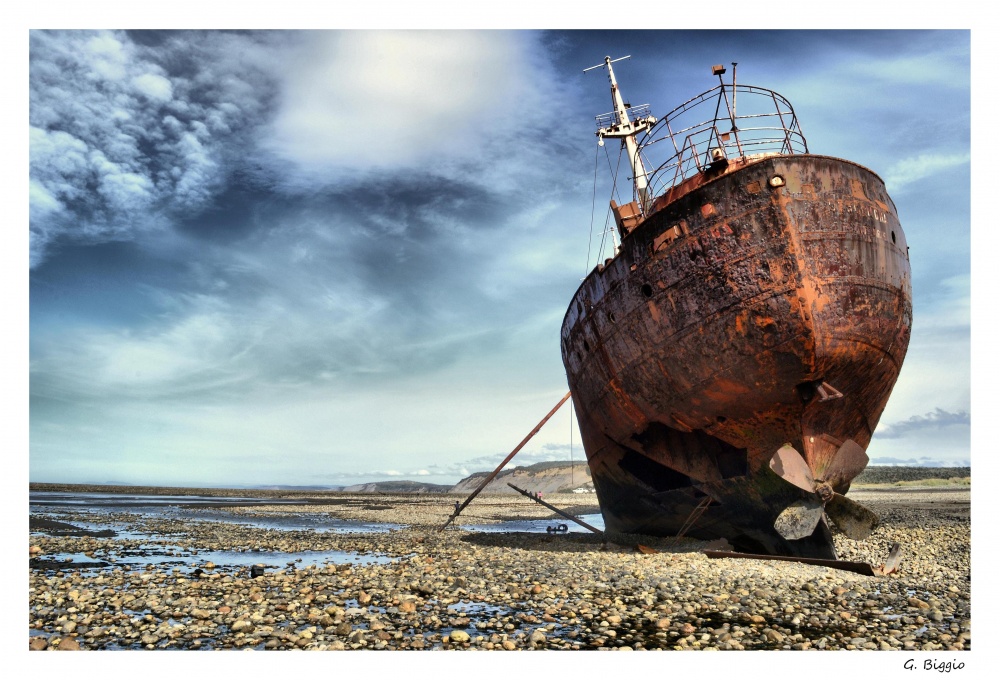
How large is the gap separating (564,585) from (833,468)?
15.6ft

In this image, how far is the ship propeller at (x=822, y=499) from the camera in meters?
8.57

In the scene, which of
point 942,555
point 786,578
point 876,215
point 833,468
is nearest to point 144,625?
point 786,578

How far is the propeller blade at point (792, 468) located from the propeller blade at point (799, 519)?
242 mm

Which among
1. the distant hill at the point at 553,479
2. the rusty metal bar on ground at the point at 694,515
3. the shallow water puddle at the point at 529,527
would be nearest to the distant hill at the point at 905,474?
the distant hill at the point at 553,479

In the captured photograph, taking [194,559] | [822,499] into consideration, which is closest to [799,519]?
[822,499]

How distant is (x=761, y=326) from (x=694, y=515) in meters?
3.72

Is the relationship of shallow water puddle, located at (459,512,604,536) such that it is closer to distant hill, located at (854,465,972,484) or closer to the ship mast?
the ship mast

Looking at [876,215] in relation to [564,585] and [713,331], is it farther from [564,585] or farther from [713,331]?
[564,585]

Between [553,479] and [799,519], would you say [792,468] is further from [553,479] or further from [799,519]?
[553,479]

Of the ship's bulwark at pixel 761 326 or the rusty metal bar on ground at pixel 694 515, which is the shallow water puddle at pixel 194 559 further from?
the ship's bulwark at pixel 761 326

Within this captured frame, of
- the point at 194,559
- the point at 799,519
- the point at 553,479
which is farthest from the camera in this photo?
the point at 553,479

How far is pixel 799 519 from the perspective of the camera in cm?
855

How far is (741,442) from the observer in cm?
927

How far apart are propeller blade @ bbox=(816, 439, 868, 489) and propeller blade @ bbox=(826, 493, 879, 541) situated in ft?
0.90
